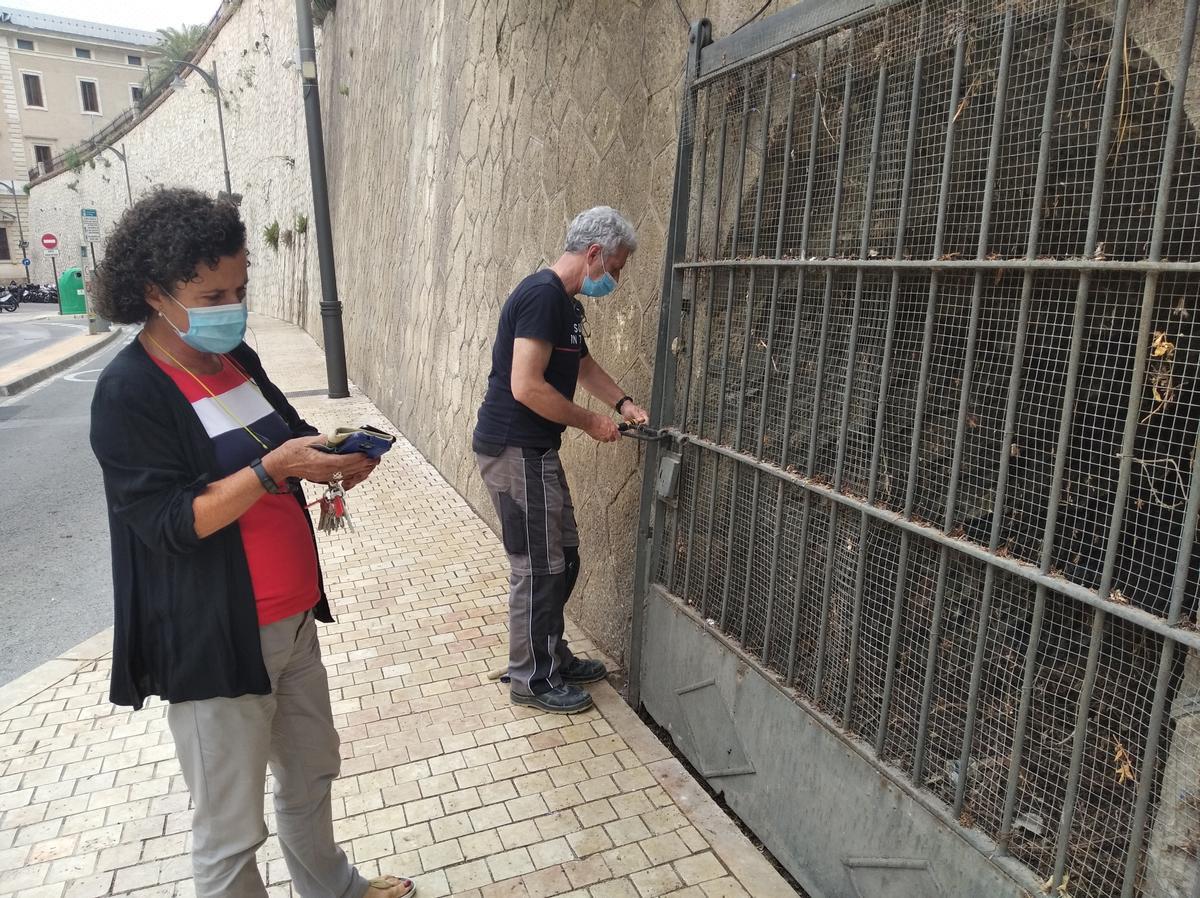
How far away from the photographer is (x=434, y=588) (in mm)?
4371

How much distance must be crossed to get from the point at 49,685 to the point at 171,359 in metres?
2.49

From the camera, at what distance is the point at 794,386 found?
230 cm

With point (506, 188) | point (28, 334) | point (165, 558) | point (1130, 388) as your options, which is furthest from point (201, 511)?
point (28, 334)

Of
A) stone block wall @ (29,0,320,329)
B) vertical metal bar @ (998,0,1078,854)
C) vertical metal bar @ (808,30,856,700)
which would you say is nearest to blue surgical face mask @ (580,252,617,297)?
vertical metal bar @ (808,30,856,700)

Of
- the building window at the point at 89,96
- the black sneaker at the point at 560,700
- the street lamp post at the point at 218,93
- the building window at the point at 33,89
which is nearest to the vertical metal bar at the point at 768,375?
the black sneaker at the point at 560,700

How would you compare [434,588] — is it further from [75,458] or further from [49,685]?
[75,458]

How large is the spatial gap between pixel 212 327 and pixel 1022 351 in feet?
5.72

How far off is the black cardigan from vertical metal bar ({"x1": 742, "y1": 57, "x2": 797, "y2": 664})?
4.80 ft

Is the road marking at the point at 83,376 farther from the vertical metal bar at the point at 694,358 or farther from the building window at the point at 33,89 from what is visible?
the building window at the point at 33,89

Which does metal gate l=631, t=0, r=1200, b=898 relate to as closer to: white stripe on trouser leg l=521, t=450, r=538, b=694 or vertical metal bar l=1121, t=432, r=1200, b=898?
vertical metal bar l=1121, t=432, r=1200, b=898

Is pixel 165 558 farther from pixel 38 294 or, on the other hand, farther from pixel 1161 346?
pixel 38 294

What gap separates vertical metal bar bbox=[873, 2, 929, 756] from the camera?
184 cm

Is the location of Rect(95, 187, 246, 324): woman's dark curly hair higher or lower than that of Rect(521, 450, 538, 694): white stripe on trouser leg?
higher

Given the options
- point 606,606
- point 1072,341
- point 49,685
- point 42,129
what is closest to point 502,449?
point 606,606
